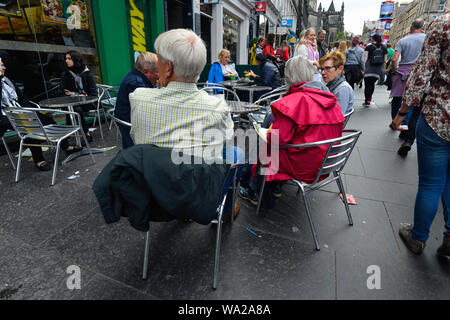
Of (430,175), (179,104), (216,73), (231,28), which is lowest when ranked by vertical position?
(430,175)

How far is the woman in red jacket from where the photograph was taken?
1.97 m

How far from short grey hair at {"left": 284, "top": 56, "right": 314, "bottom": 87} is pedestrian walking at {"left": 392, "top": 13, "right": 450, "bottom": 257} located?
30.3 inches

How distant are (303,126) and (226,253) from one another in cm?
120

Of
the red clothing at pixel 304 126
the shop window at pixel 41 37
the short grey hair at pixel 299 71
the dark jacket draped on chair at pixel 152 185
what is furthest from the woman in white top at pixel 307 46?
the dark jacket draped on chair at pixel 152 185

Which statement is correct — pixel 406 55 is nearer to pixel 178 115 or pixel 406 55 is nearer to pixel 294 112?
pixel 294 112

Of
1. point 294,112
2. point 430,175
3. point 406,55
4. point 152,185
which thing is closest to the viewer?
point 152,185

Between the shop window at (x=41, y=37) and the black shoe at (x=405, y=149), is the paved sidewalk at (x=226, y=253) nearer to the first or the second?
the black shoe at (x=405, y=149)

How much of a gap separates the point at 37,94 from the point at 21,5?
1.49m

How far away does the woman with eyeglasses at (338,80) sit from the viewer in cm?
294

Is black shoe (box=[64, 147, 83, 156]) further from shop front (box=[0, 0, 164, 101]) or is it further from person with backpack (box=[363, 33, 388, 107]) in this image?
person with backpack (box=[363, 33, 388, 107])

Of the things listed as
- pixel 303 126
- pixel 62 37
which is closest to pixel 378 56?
pixel 303 126

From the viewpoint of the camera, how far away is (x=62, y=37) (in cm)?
521

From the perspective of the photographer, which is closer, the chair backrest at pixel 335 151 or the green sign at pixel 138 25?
the chair backrest at pixel 335 151
